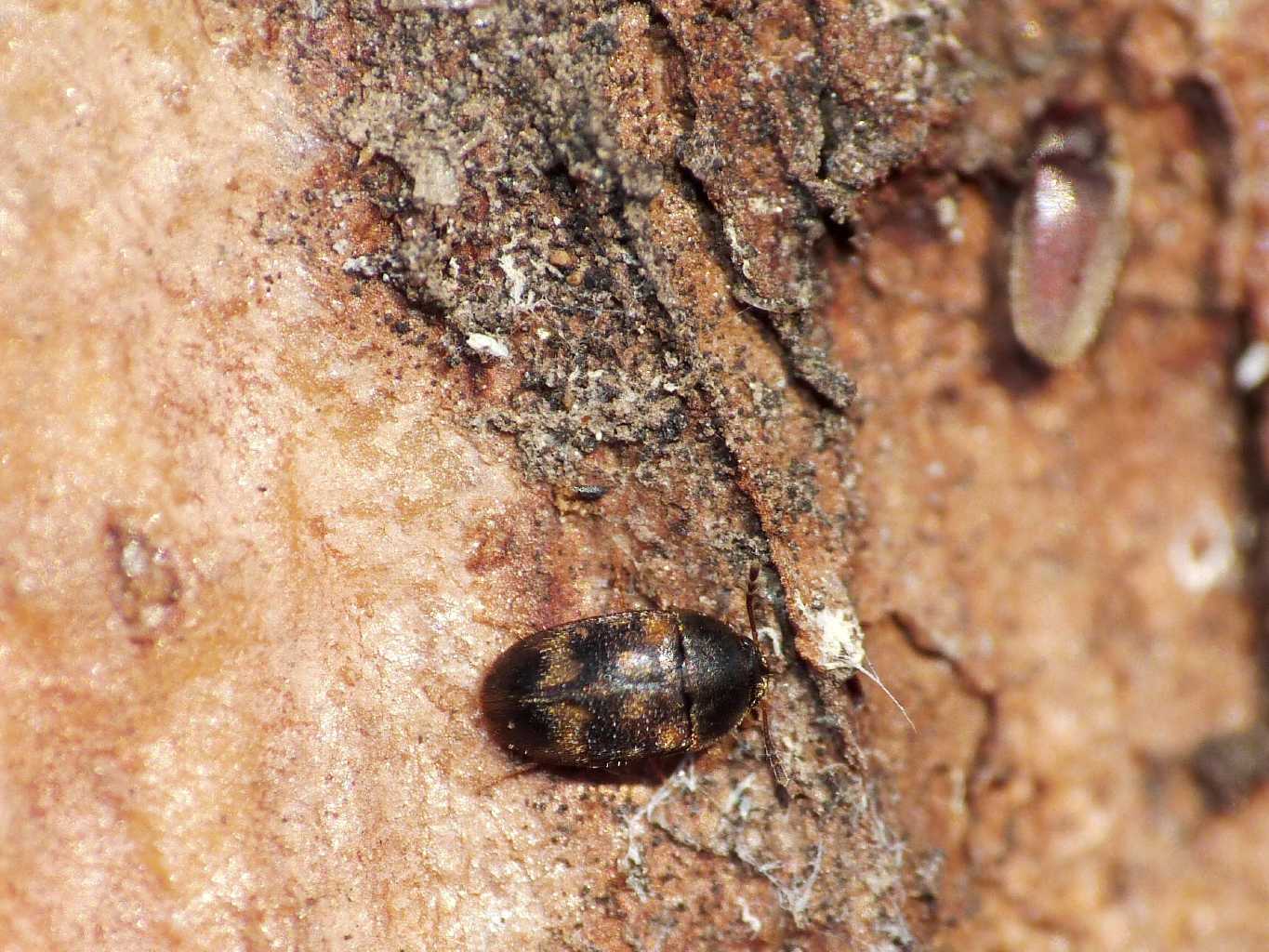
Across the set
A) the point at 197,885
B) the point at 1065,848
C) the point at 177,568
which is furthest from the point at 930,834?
the point at 177,568

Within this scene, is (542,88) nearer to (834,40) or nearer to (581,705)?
(834,40)

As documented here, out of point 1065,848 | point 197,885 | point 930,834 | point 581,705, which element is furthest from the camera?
point 1065,848

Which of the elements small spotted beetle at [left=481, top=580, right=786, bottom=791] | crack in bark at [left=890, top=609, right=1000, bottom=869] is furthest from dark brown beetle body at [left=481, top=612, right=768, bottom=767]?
crack in bark at [left=890, top=609, right=1000, bottom=869]

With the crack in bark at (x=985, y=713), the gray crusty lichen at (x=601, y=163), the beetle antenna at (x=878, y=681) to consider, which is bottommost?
the crack in bark at (x=985, y=713)

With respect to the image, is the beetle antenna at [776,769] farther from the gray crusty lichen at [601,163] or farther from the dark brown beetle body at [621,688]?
the gray crusty lichen at [601,163]

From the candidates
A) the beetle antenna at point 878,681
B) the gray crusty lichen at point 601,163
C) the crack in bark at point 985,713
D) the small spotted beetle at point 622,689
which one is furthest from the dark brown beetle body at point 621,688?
the crack in bark at point 985,713

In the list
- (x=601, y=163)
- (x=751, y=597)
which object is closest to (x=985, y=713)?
(x=751, y=597)

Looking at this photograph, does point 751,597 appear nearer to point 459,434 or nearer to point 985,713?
point 459,434
